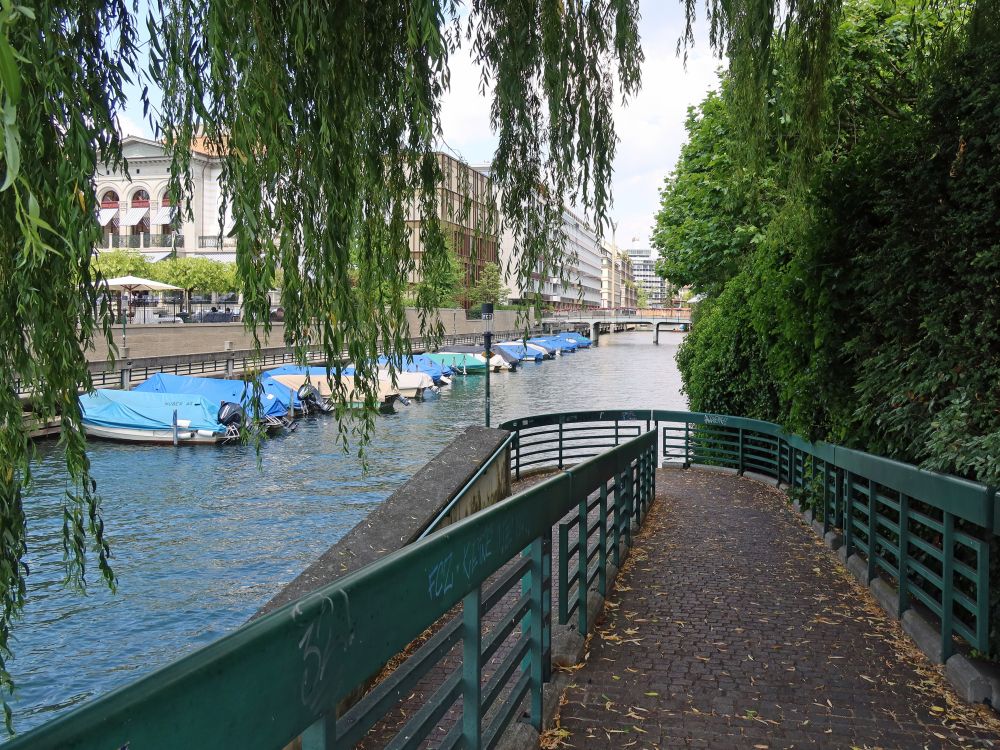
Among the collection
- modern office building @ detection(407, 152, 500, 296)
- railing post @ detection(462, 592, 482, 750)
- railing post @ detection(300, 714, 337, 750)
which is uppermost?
modern office building @ detection(407, 152, 500, 296)

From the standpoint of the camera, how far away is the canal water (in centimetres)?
1140

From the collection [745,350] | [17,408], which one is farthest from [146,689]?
[745,350]

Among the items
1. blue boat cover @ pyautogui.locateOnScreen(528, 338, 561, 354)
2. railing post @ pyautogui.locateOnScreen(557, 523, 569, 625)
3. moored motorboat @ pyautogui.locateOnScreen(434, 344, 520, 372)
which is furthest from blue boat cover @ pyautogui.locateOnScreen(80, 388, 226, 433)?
blue boat cover @ pyautogui.locateOnScreen(528, 338, 561, 354)

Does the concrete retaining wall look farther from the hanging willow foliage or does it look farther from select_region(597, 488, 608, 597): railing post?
select_region(597, 488, 608, 597): railing post

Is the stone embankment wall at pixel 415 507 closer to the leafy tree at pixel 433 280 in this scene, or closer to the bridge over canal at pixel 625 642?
the bridge over canal at pixel 625 642

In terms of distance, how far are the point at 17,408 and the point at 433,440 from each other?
2713cm

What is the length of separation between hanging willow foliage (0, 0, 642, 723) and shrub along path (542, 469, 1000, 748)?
2.06 m

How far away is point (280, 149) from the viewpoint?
133 inches

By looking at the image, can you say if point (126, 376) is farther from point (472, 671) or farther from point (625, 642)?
point (472, 671)

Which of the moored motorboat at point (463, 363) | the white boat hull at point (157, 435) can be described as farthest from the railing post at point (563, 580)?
the moored motorboat at point (463, 363)

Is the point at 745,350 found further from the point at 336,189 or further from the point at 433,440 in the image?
the point at 433,440

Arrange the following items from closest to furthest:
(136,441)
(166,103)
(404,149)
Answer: (166,103)
(404,149)
(136,441)

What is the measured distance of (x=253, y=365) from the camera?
3.77 metres

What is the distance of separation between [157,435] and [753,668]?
26172mm
